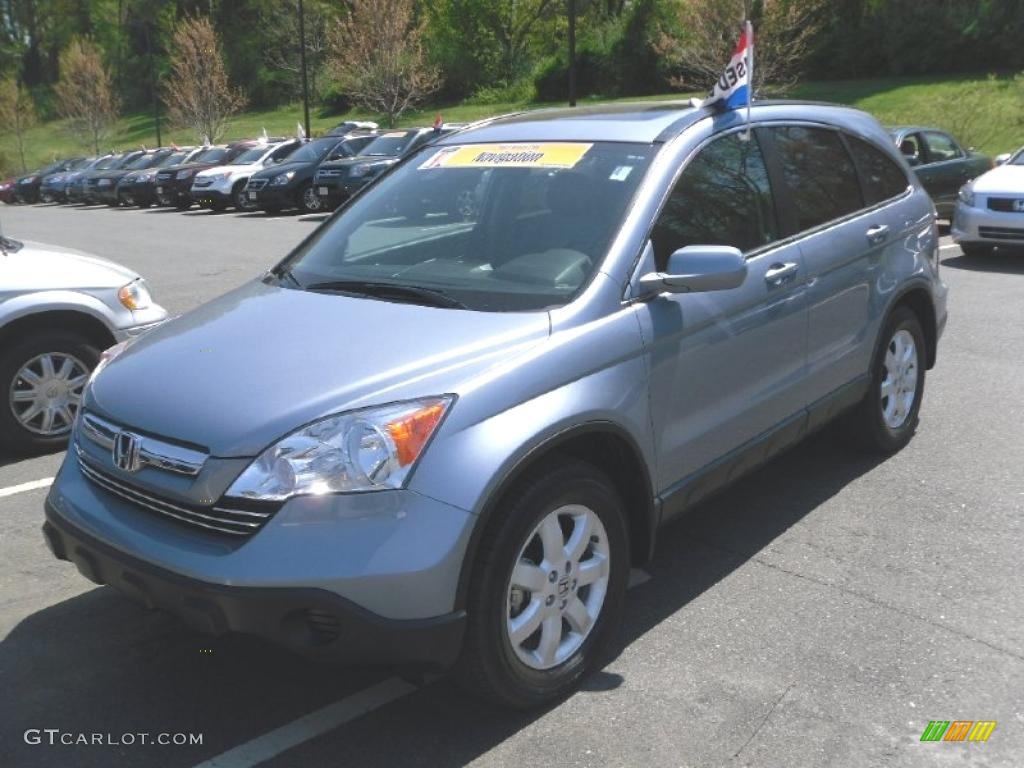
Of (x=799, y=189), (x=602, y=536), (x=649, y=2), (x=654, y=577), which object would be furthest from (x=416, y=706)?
(x=649, y=2)

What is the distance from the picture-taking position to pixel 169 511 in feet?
9.48

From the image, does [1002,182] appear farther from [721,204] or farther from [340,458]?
[340,458]

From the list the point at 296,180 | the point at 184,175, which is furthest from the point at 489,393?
the point at 184,175

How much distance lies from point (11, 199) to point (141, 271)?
31.4 meters

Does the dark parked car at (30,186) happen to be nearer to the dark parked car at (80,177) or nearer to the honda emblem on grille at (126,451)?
the dark parked car at (80,177)

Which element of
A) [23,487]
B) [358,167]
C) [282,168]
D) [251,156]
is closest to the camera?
[23,487]

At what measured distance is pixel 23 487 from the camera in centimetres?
527

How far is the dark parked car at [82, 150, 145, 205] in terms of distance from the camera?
31.4 meters

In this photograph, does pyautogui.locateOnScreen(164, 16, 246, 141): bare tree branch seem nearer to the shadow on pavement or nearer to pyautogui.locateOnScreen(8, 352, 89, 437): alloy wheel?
pyautogui.locateOnScreen(8, 352, 89, 437): alloy wheel

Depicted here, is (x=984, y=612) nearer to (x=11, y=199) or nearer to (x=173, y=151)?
(x=173, y=151)

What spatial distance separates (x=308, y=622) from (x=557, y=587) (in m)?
0.79

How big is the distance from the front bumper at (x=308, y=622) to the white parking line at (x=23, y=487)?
2.79 m

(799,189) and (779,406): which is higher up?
(799,189)

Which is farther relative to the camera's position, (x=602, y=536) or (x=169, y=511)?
(x=602, y=536)
